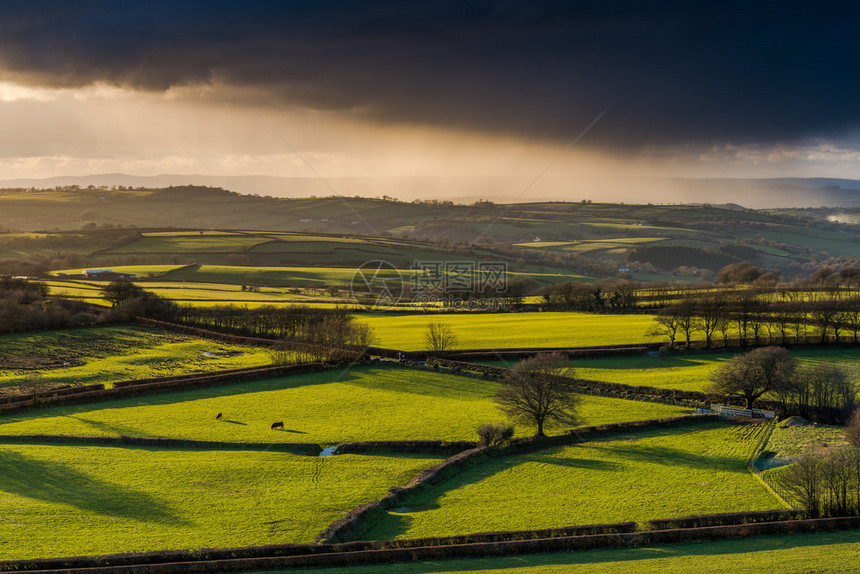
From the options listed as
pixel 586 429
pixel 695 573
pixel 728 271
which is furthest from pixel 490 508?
→ pixel 728 271

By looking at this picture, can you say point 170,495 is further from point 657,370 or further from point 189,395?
point 657,370

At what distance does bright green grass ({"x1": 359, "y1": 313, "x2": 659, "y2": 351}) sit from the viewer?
71562 millimetres

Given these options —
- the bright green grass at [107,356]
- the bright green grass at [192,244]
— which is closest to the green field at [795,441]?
the bright green grass at [107,356]

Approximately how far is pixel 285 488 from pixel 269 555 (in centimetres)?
824

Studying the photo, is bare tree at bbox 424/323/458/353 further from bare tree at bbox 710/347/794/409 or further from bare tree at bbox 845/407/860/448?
bare tree at bbox 845/407/860/448

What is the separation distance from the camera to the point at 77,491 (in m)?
32.9

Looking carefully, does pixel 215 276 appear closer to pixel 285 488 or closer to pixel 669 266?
pixel 285 488

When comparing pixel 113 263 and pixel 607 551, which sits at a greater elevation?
pixel 113 263

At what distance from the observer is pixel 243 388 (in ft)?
191

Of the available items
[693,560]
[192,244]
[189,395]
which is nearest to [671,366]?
[693,560]

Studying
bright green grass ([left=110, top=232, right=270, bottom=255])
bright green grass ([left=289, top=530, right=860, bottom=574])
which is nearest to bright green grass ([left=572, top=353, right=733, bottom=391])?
bright green grass ([left=289, top=530, right=860, bottom=574])

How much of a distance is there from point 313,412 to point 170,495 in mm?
17791

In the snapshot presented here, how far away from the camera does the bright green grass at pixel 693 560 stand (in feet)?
76.5

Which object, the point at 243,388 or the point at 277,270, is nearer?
the point at 243,388
